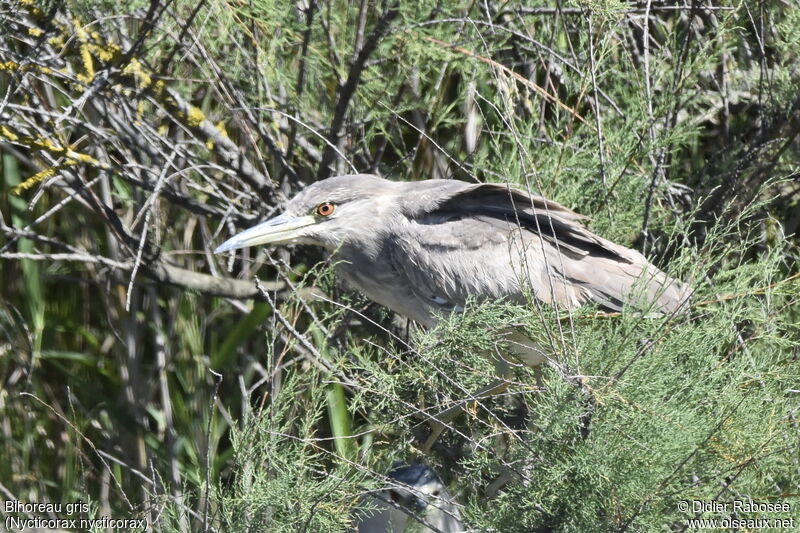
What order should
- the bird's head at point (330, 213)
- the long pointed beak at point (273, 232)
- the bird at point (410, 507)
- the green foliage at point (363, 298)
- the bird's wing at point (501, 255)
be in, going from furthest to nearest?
1. the bird's head at point (330, 213)
2. the long pointed beak at point (273, 232)
3. the bird's wing at point (501, 255)
4. the bird at point (410, 507)
5. the green foliage at point (363, 298)

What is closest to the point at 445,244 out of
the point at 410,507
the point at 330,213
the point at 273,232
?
the point at 330,213

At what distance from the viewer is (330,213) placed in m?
3.12

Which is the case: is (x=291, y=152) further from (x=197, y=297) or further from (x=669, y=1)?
(x=669, y=1)

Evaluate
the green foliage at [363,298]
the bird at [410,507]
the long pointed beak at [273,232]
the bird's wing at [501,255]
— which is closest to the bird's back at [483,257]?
the bird's wing at [501,255]

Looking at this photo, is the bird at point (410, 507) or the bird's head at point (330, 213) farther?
the bird's head at point (330, 213)

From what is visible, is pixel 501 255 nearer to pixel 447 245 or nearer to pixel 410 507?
pixel 447 245

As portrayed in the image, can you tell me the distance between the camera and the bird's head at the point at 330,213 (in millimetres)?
3023

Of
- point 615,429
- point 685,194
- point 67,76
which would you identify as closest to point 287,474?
point 615,429

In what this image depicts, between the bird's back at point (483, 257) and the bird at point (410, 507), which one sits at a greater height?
the bird's back at point (483, 257)

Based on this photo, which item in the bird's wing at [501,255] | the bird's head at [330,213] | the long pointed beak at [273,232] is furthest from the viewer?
the bird's head at [330,213]

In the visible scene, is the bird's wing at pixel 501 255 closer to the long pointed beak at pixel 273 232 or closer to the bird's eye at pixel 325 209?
the bird's eye at pixel 325 209

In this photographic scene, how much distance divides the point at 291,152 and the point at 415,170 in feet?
2.99

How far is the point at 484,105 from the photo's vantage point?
12.5ft

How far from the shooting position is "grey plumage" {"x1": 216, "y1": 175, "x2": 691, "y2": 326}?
2816 mm
